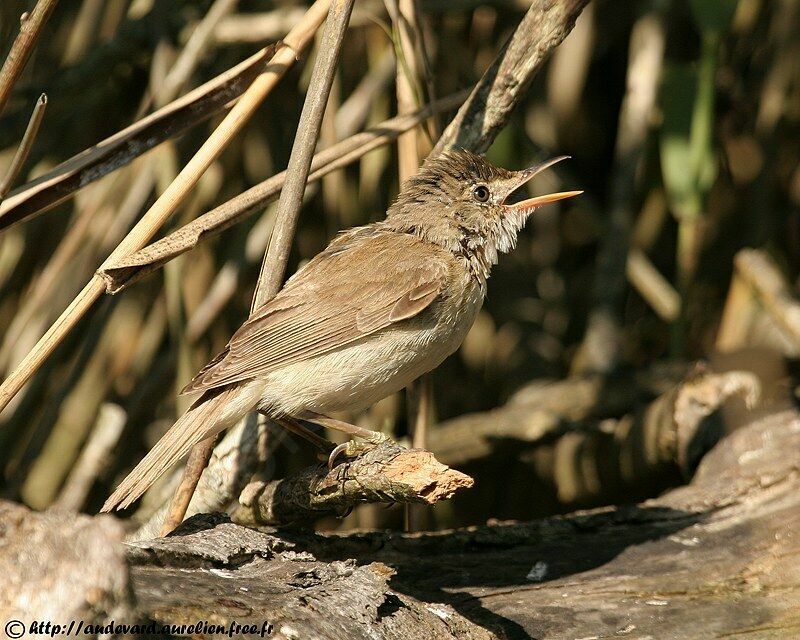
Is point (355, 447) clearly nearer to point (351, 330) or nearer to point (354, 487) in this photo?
point (351, 330)

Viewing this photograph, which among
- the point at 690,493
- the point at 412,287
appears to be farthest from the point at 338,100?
the point at 690,493

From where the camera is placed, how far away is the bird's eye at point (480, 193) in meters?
3.93

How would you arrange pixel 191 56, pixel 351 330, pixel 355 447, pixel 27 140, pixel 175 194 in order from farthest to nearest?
pixel 191 56
pixel 351 330
pixel 355 447
pixel 175 194
pixel 27 140

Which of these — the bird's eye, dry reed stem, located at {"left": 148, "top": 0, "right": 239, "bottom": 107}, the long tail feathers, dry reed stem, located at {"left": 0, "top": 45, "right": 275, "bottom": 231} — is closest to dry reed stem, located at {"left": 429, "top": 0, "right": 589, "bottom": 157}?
the bird's eye

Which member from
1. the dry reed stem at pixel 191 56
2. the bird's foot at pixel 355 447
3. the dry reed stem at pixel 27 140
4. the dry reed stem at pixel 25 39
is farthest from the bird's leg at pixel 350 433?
the dry reed stem at pixel 191 56

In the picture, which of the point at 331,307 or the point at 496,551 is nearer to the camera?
the point at 496,551

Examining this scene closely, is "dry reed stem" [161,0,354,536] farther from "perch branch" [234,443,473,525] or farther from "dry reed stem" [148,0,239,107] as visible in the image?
"dry reed stem" [148,0,239,107]

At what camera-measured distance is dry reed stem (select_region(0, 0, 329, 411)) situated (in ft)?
8.87

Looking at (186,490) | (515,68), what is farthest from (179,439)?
(515,68)

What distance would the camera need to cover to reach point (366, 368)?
3.44 metres

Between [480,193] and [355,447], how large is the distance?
4.09 ft

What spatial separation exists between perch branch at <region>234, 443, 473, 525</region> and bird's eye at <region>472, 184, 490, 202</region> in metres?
1.36

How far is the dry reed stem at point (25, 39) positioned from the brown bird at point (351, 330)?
112cm

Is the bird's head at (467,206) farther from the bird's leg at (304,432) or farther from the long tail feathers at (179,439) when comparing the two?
the long tail feathers at (179,439)
